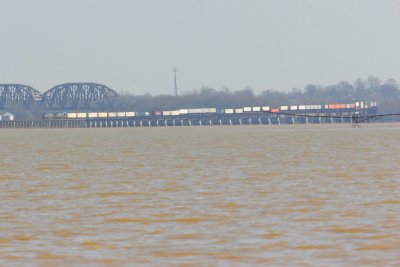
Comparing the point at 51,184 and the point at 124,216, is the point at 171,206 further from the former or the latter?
the point at 51,184

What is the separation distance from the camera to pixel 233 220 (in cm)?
2798

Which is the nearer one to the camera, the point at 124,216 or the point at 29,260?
the point at 29,260

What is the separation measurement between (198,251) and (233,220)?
18.3ft

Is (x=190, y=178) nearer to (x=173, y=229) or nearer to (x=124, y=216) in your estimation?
(x=124, y=216)

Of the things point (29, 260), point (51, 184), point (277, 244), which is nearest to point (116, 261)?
point (29, 260)

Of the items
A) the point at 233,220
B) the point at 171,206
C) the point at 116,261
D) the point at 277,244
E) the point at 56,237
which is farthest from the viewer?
the point at 171,206

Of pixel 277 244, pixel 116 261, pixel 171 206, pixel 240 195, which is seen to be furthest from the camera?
pixel 240 195

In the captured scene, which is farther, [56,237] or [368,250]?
[56,237]

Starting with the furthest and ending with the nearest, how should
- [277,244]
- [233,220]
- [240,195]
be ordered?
[240,195] < [233,220] < [277,244]

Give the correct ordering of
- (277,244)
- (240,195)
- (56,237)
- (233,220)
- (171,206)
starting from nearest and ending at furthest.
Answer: (277,244) < (56,237) < (233,220) < (171,206) < (240,195)

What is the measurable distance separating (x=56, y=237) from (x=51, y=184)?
18.8m

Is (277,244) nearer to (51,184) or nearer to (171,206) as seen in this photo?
(171,206)

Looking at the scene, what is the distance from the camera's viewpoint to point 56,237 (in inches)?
989

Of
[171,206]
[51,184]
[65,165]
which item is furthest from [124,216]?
[65,165]
